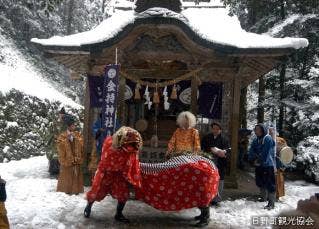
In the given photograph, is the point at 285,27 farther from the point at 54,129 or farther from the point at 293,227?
the point at 293,227

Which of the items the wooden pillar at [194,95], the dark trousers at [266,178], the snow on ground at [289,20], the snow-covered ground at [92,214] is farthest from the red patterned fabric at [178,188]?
the snow on ground at [289,20]

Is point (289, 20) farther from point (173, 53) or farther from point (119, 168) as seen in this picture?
point (119, 168)

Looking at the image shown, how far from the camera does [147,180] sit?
7.39m

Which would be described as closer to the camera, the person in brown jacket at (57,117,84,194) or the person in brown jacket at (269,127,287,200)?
the person in brown jacket at (57,117,84,194)

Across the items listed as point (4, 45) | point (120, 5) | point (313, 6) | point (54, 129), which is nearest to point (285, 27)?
point (313, 6)

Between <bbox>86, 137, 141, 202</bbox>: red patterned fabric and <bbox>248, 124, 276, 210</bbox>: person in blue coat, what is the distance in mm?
3248

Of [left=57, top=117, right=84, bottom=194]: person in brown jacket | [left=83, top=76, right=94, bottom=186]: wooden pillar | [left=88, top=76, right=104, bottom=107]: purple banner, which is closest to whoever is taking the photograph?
[left=57, top=117, right=84, bottom=194]: person in brown jacket

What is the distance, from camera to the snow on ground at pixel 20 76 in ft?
66.9

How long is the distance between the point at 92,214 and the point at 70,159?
216 centimetres

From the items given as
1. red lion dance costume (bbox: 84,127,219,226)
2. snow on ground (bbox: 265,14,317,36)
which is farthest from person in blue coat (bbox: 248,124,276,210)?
snow on ground (bbox: 265,14,317,36)

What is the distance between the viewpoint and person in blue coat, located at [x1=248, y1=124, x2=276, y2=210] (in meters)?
9.05

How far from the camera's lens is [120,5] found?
630 inches

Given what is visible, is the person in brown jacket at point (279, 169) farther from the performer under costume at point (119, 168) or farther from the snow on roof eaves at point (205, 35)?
the performer under costume at point (119, 168)

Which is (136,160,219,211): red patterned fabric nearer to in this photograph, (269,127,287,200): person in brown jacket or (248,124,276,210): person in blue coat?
(248,124,276,210): person in blue coat
